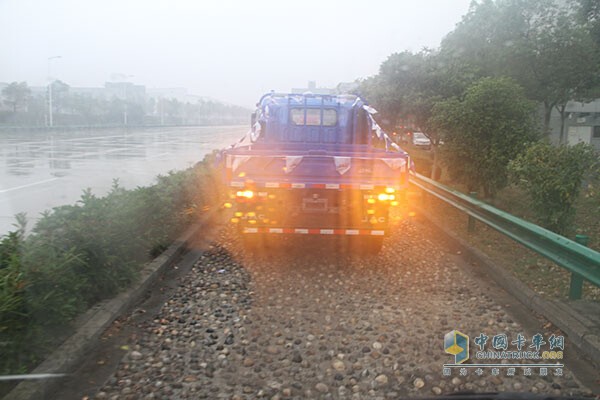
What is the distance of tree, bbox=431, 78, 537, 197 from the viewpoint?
401 inches

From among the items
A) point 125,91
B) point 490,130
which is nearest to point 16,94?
point 125,91

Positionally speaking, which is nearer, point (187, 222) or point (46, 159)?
point (187, 222)

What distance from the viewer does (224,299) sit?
5.51 metres

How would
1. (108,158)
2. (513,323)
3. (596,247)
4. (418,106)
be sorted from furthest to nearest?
(108,158), (418,106), (596,247), (513,323)

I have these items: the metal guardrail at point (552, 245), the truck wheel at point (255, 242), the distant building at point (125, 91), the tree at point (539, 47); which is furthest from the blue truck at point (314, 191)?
the distant building at point (125, 91)

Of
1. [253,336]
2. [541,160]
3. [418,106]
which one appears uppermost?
[418,106]

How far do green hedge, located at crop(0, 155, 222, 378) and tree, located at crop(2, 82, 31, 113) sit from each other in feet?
150

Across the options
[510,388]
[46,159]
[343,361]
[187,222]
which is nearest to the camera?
[510,388]

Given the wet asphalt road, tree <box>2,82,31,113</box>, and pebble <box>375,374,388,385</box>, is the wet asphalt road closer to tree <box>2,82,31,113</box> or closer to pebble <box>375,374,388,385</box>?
pebble <box>375,374,388,385</box>

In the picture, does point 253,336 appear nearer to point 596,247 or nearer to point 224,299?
point 224,299

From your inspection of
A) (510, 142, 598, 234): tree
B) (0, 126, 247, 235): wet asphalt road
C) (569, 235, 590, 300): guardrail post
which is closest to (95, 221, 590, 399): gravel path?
(569, 235, 590, 300): guardrail post

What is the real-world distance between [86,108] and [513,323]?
61842 millimetres

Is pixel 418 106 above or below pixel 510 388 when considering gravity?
above

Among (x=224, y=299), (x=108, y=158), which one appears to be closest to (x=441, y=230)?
(x=224, y=299)
